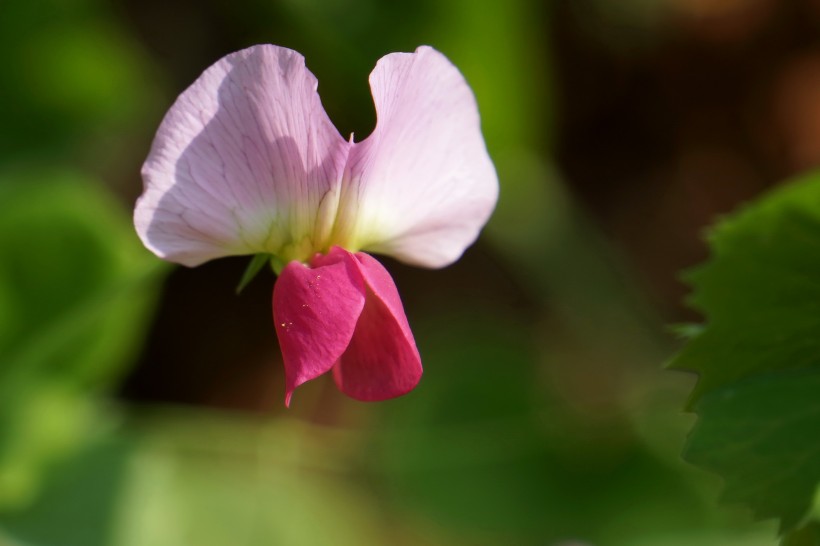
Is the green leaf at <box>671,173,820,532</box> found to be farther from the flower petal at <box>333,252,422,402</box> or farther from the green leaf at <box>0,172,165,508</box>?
the green leaf at <box>0,172,165,508</box>

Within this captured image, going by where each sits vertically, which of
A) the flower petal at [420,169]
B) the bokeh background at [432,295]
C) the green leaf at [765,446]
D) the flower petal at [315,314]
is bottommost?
the bokeh background at [432,295]

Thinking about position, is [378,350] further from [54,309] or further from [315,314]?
[54,309]

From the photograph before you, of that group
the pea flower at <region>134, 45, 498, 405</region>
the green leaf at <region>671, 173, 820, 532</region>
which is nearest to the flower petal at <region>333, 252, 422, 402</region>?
the pea flower at <region>134, 45, 498, 405</region>

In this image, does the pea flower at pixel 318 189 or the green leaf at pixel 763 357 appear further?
the green leaf at pixel 763 357

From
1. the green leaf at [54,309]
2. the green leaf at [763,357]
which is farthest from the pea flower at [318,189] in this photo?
the green leaf at [54,309]

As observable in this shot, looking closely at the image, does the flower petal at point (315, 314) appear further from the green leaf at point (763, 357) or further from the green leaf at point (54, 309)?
the green leaf at point (54, 309)

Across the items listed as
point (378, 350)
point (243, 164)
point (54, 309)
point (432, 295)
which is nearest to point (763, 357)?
Result: point (378, 350)

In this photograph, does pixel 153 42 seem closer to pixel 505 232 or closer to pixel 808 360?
pixel 505 232

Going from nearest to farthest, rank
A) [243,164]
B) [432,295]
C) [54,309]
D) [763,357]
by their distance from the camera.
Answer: [243,164], [763,357], [54,309], [432,295]
